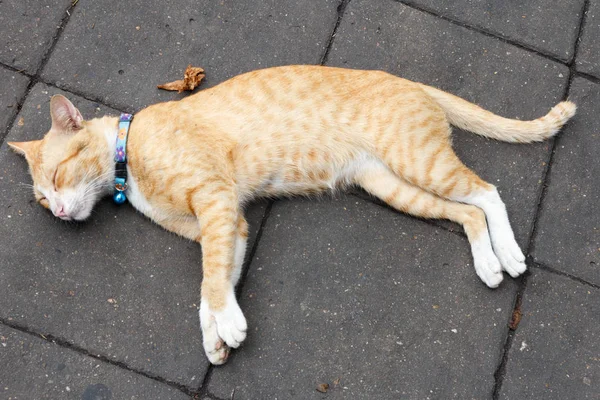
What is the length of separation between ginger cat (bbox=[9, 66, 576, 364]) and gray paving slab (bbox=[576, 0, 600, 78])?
0.53m

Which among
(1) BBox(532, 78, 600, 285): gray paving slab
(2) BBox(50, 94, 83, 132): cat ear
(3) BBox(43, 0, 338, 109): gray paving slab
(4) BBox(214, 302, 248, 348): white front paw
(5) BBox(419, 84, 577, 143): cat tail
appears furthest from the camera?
→ (3) BBox(43, 0, 338, 109): gray paving slab

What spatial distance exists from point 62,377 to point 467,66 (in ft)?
10.8

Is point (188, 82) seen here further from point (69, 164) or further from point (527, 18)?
point (527, 18)

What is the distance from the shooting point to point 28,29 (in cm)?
438

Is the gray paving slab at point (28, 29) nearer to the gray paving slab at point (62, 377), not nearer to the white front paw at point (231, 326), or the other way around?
the gray paving slab at point (62, 377)

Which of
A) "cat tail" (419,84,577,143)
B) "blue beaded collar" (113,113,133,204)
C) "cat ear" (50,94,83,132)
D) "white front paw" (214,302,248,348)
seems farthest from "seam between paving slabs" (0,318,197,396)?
"cat tail" (419,84,577,143)

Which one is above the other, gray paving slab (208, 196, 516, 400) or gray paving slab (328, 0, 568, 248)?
gray paving slab (328, 0, 568, 248)

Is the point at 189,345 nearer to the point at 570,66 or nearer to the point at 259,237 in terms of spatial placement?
the point at 259,237

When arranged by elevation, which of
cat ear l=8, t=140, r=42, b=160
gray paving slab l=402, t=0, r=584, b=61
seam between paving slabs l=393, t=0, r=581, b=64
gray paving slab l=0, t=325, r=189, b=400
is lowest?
gray paving slab l=0, t=325, r=189, b=400

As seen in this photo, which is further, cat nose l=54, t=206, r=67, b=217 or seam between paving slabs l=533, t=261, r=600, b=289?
seam between paving slabs l=533, t=261, r=600, b=289

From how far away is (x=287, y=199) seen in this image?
402cm

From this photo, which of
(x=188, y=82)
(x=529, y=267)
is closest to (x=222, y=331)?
(x=188, y=82)

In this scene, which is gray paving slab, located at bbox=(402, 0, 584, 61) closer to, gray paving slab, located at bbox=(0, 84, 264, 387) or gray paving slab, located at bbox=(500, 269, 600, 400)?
gray paving slab, located at bbox=(500, 269, 600, 400)

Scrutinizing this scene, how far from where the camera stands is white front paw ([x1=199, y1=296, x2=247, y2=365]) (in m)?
3.46
